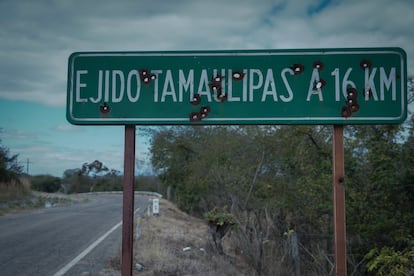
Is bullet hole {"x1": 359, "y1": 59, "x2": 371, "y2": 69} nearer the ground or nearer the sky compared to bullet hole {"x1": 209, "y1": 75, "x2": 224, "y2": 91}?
nearer the sky

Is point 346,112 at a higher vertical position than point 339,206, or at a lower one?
higher

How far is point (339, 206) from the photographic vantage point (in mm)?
3432

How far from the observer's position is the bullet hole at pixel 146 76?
139 inches

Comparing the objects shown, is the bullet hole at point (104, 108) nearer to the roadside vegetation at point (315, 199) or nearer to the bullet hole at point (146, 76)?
the bullet hole at point (146, 76)

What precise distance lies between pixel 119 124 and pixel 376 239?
22.2 feet

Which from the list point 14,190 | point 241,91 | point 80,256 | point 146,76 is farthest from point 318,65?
point 14,190

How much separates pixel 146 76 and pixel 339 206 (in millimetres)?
1766

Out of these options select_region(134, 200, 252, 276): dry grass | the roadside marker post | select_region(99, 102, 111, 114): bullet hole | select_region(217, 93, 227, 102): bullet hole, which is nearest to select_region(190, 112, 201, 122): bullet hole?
the roadside marker post

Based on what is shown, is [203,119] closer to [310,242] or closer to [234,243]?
[310,242]

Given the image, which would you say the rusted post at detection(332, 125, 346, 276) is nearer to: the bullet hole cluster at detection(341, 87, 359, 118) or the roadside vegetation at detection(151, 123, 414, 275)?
the bullet hole cluster at detection(341, 87, 359, 118)

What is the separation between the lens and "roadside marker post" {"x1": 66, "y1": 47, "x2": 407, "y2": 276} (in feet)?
11.2

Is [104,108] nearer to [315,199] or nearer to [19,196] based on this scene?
[315,199]

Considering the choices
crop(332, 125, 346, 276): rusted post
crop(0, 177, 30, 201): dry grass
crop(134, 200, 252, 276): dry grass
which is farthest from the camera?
crop(0, 177, 30, 201): dry grass

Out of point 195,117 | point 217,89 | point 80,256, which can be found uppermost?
point 217,89
